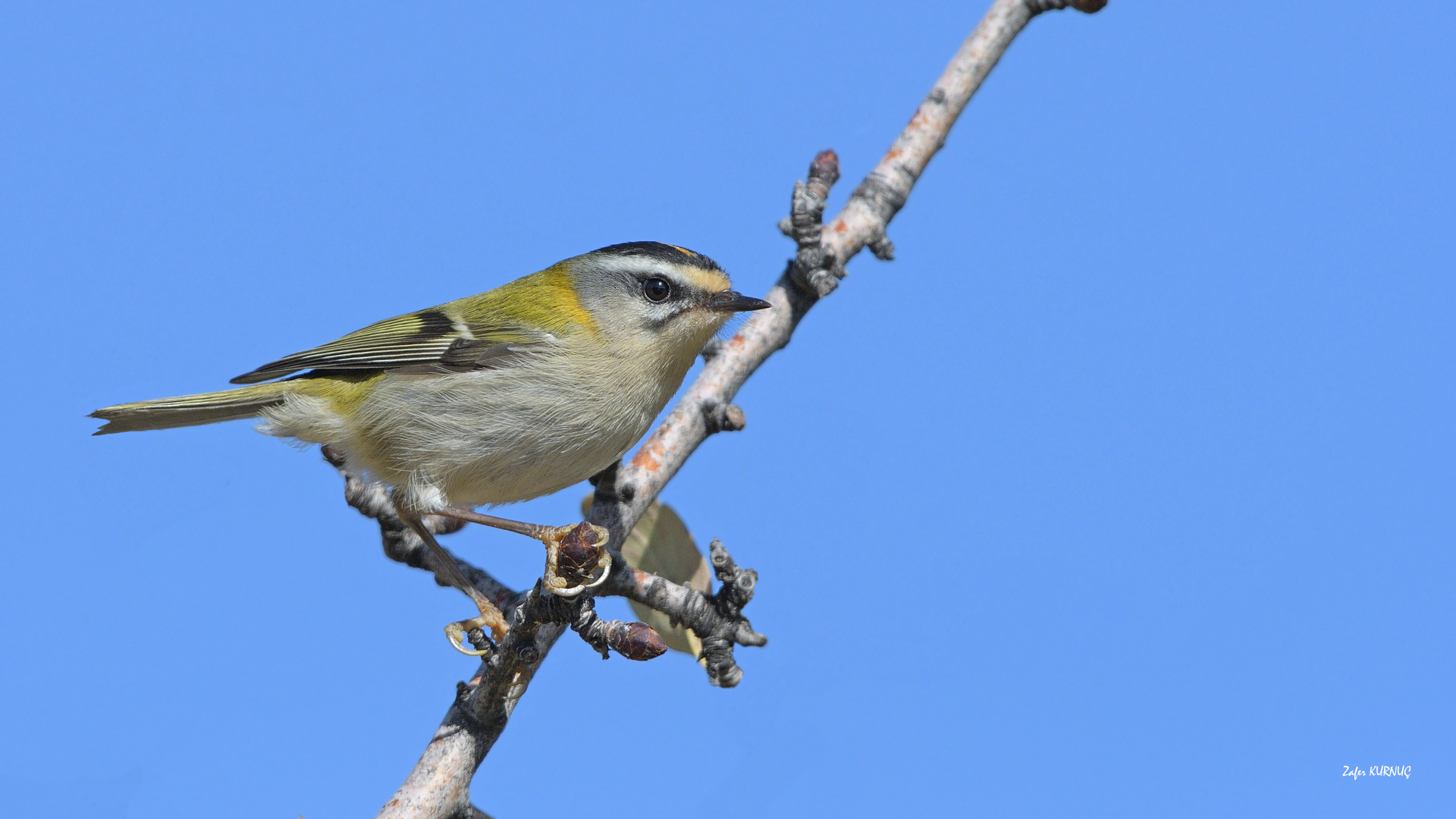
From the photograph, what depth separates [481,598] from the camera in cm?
264

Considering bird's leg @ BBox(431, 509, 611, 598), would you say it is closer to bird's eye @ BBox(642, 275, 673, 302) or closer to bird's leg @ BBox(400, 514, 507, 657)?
bird's leg @ BBox(400, 514, 507, 657)

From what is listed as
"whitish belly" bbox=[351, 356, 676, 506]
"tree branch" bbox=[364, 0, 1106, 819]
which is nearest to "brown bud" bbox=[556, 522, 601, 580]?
"tree branch" bbox=[364, 0, 1106, 819]

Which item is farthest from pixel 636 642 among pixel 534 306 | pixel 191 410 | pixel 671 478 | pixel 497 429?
pixel 191 410

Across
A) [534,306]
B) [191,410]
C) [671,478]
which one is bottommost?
[191,410]

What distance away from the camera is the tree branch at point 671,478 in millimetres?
2109

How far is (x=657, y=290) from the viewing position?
104 inches

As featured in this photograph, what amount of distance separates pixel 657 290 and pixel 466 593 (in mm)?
981

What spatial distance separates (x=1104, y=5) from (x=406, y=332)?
2520 millimetres

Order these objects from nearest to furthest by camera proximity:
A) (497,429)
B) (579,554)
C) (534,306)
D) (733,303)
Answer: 1. (579,554)
2. (497,429)
3. (733,303)
4. (534,306)

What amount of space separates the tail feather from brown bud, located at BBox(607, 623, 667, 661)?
138 centimetres

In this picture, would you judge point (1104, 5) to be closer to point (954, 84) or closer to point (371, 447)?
point (954, 84)

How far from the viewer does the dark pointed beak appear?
2.58 metres

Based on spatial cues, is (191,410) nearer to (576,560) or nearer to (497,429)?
→ (497,429)

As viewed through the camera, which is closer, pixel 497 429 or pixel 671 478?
pixel 497 429
